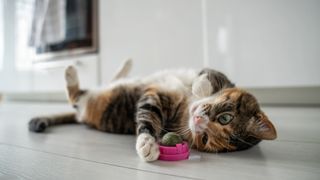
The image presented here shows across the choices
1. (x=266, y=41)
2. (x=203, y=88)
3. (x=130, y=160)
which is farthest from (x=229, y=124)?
(x=266, y=41)

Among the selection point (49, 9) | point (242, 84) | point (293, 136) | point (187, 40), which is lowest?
point (293, 136)

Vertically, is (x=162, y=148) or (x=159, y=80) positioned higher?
(x=159, y=80)

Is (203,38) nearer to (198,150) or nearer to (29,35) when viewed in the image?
(198,150)

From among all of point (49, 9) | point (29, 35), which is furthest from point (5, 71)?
point (49, 9)

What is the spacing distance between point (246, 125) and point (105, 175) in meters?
0.37

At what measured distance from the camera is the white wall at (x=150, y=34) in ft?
5.64

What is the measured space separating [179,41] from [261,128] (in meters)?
1.20

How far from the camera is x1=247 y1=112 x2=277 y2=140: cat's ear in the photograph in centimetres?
64

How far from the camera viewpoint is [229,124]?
0.67 metres

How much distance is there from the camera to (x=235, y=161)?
0.63 metres

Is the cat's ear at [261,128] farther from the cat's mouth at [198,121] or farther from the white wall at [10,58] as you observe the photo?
the white wall at [10,58]

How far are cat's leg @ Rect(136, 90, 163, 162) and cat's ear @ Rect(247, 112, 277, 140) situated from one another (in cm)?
25

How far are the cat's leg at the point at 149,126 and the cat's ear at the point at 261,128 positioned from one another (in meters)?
0.25

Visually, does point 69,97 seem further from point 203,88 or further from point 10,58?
point 10,58
